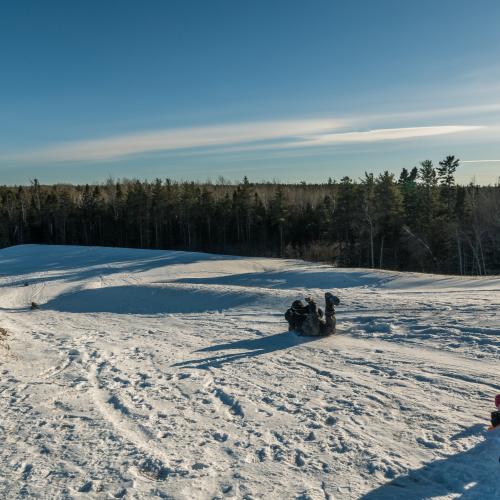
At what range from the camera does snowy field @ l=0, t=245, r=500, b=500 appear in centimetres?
566

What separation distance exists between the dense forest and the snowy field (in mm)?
27686

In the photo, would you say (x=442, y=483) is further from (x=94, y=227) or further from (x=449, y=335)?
(x=94, y=227)

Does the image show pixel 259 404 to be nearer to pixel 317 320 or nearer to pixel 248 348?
pixel 248 348

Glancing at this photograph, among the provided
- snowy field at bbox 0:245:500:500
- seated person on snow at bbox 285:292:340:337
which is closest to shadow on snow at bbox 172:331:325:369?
snowy field at bbox 0:245:500:500

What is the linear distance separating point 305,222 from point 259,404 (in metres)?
53.1

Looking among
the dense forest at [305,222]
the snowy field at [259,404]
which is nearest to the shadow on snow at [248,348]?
the snowy field at [259,404]

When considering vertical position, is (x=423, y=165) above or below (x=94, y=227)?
above

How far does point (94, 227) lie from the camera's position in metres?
70.7

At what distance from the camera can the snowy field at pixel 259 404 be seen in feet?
18.6

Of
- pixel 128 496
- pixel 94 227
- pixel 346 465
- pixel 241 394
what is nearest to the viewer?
pixel 128 496

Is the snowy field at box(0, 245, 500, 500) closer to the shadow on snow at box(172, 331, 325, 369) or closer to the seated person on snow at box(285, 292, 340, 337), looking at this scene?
the shadow on snow at box(172, 331, 325, 369)

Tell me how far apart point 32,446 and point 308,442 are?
4.03 metres

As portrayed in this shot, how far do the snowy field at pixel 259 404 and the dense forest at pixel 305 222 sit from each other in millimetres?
27686

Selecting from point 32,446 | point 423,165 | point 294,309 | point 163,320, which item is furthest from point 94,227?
point 32,446
